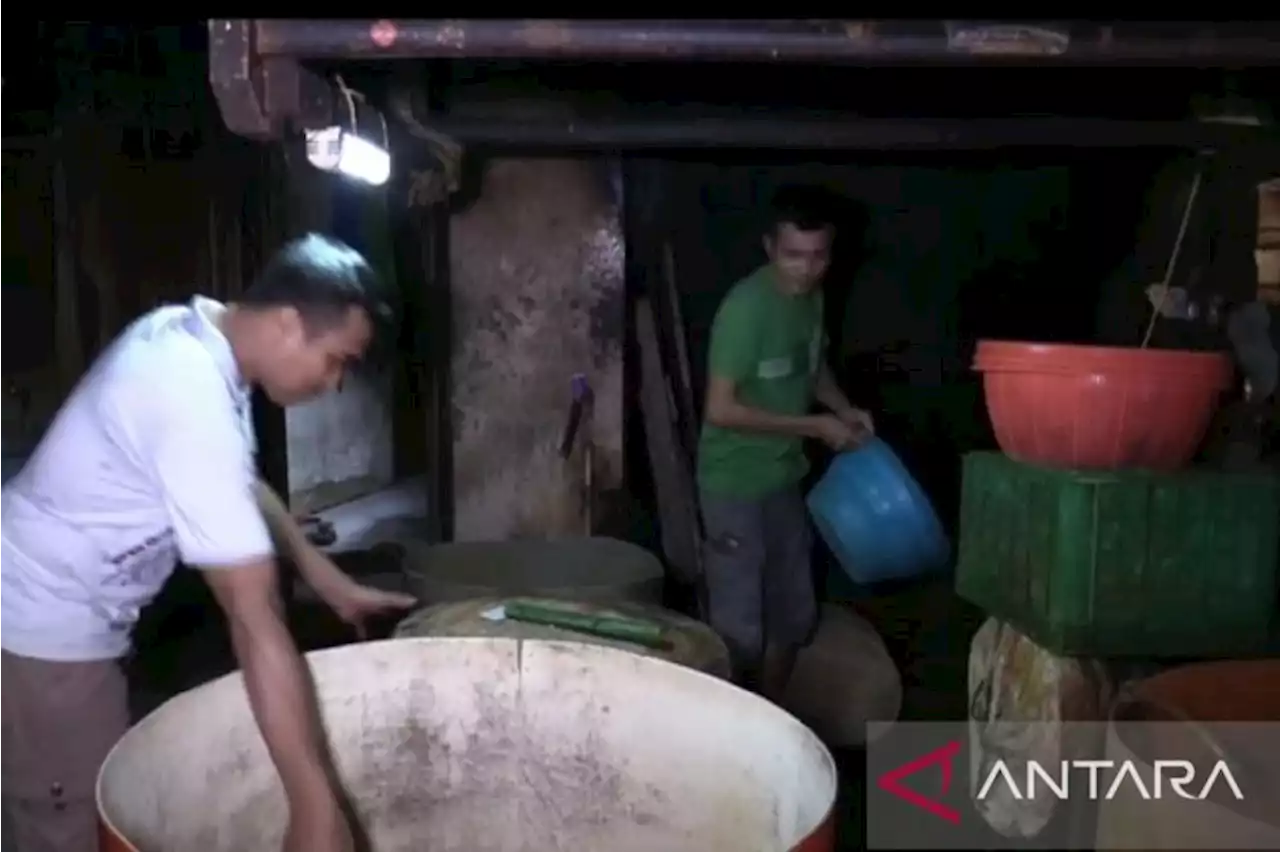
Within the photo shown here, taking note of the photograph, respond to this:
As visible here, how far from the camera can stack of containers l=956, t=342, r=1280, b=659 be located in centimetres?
283

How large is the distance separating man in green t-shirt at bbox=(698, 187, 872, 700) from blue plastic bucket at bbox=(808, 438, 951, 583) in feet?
0.30

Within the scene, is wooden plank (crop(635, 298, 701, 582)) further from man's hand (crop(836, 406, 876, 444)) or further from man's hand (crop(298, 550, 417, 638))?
man's hand (crop(298, 550, 417, 638))

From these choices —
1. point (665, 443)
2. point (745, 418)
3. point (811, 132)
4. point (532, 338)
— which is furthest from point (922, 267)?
point (745, 418)

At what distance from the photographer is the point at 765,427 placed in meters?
3.79

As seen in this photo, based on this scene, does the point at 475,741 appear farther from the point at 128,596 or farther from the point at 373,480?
the point at 373,480

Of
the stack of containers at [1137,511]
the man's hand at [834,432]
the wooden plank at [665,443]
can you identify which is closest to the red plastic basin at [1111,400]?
the stack of containers at [1137,511]

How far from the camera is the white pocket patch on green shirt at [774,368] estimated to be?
393 cm

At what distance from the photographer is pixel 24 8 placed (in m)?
1.96

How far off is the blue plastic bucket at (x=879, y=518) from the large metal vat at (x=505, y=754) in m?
1.69

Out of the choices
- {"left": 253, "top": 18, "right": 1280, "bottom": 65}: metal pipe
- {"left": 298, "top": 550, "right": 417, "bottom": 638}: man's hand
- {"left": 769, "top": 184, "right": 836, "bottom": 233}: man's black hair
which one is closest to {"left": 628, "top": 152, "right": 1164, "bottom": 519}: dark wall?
{"left": 769, "top": 184, "right": 836, "bottom": 233}: man's black hair

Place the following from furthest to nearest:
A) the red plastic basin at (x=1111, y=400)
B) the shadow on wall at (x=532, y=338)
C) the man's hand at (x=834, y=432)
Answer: the shadow on wall at (x=532, y=338)
the man's hand at (x=834, y=432)
the red plastic basin at (x=1111, y=400)

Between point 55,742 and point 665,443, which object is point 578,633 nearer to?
point 55,742

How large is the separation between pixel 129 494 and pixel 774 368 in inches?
86.9

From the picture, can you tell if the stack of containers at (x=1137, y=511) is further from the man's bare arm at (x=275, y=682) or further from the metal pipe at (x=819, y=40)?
the man's bare arm at (x=275, y=682)
